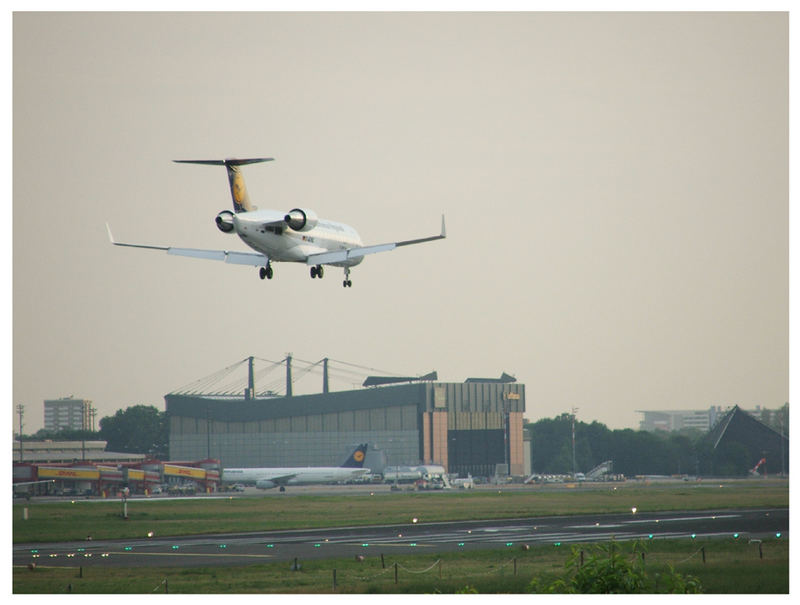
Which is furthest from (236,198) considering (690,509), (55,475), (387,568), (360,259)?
(55,475)

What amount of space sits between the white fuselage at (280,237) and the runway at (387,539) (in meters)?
22.5

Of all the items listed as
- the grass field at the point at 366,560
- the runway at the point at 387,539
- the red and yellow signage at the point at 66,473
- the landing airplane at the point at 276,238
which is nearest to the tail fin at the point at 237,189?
the landing airplane at the point at 276,238

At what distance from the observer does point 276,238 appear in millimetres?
79125

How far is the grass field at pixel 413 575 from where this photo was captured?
60.6 m

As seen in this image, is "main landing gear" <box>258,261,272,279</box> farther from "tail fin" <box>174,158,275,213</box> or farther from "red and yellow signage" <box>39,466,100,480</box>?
"red and yellow signage" <box>39,466,100,480</box>

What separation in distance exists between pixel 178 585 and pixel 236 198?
32426 mm

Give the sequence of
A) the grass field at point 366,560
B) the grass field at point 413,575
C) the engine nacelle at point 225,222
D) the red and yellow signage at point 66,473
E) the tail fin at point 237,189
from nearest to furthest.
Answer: the grass field at point 413,575, the grass field at point 366,560, the engine nacelle at point 225,222, the tail fin at point 237,189, the red and yellow signage at point 66,473

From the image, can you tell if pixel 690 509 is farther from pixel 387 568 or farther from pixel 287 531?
pixel 387 568

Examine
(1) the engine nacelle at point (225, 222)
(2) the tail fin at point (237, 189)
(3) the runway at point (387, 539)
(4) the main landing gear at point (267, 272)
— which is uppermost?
(2) the tail fin at point (237, 189)

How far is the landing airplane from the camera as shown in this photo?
7831 centimetres

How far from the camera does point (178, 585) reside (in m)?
62.9

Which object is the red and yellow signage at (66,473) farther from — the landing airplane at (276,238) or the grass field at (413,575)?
the grass field at (413,575)

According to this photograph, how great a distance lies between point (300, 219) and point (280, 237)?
6.72 ft
